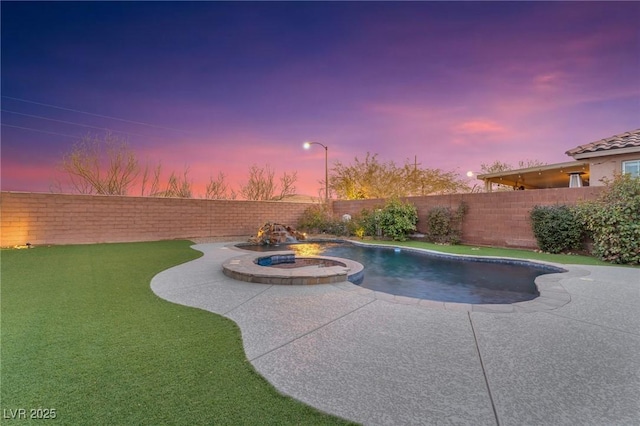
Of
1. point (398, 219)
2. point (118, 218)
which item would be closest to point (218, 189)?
point (118, 218)

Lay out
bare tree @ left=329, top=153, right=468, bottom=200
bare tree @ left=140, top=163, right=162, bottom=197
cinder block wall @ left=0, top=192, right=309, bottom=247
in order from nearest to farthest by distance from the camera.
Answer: cinder block wall @ left=0, top=192, right=309, bottom=247 → bare tree @ left=140, top=163, right=162, bottom=197 → bare tree @ left=329, top=153, right=468, bottom=200

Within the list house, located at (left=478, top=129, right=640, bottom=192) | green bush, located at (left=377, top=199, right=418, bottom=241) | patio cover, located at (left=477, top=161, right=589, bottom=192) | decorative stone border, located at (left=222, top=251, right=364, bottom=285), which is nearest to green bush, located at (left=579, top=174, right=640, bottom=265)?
house, located at (left=478, top=129, right=640, bottom=192)

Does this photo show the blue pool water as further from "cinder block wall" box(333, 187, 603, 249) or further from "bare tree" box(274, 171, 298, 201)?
"bare tree" box(274, 171, 298, 201)

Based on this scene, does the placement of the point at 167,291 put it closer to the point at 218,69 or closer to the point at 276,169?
the point at 218,69

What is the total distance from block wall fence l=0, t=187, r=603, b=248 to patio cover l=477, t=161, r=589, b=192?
3394 millimetres

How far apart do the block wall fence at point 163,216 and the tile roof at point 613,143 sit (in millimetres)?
2461

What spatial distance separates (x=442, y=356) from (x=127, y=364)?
103 inches

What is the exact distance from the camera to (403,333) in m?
3.04

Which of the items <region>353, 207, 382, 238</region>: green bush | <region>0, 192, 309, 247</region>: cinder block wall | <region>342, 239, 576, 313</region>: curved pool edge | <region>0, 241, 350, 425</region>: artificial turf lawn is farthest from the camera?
<region>353, 207, 382, 238</region>: green bush

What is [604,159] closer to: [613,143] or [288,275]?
[613,143]

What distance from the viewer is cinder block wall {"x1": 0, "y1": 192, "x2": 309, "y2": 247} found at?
9469 mm

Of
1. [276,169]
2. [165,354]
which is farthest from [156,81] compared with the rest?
[165,354]

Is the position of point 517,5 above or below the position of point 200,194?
above

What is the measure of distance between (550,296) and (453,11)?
846cm
